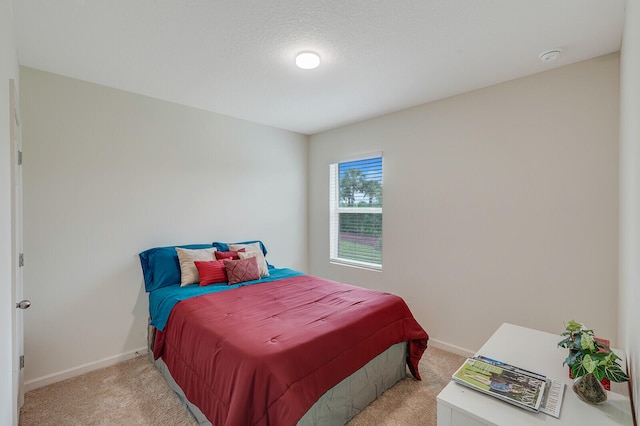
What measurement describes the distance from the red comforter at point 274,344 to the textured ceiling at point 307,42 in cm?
183

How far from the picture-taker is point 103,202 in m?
2.68

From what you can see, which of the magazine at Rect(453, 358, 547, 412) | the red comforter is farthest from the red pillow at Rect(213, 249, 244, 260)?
the magazine at Rect(453, 358, 547, 412)

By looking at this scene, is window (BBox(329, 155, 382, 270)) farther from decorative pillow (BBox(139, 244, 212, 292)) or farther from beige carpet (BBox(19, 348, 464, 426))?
decorative pillow (BBox(139, 244, 212, 292))

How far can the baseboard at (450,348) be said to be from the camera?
2.82 meters

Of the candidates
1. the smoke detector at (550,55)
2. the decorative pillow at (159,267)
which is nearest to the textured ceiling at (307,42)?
the smoke detector at (550,55)

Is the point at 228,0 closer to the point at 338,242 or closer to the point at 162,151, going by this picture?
the point at 162,151

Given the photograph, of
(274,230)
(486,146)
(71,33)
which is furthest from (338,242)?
(71,33)

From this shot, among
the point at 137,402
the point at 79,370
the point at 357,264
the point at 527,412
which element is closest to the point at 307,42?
the point at 527,412

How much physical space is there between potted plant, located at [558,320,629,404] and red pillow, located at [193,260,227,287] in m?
2.57

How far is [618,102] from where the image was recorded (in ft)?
6.82

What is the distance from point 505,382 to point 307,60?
2.26 metres

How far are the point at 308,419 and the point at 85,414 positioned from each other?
1.59 meters

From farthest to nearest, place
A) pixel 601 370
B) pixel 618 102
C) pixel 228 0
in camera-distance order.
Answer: pixel 618 102 < pixel 228 0 < pixel 601 370

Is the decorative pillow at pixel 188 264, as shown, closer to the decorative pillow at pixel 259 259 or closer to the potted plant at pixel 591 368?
the decorative pillow at pixel 259 259
